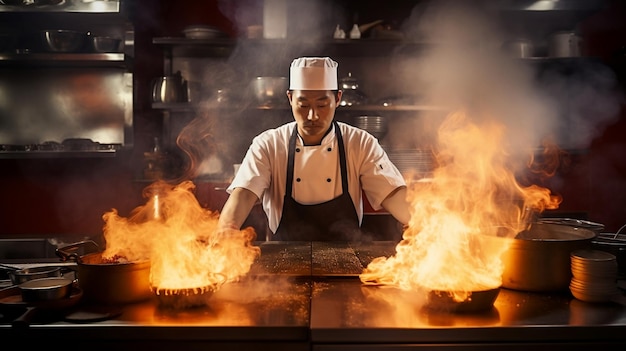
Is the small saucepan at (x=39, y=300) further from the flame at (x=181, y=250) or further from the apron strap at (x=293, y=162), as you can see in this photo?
the apron strap at (x=293, y=162)

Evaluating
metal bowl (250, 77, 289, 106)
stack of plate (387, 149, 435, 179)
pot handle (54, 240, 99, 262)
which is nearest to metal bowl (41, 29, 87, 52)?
metal bowl (250, 77, 289, 106)

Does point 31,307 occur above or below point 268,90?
below

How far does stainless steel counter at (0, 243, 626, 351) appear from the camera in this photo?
1.16 meters

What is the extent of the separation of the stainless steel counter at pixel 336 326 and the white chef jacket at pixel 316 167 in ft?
5.10

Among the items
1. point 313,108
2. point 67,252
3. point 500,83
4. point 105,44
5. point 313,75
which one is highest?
point 105,44

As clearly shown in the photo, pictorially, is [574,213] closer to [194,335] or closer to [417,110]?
[417,110]

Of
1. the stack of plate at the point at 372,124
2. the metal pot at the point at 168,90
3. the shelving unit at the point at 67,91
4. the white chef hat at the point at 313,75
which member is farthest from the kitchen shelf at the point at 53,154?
the stack of plate at the point at 372,124

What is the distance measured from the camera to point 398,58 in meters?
4.51

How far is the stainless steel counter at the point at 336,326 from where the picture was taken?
45.8 inches

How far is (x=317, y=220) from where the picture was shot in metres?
2.87

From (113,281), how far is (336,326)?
64 centimetres

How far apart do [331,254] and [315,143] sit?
1107 mm

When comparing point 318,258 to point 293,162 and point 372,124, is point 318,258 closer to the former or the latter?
point 293,162

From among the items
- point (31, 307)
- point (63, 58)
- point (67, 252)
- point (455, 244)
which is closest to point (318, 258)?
point (455, 244)
